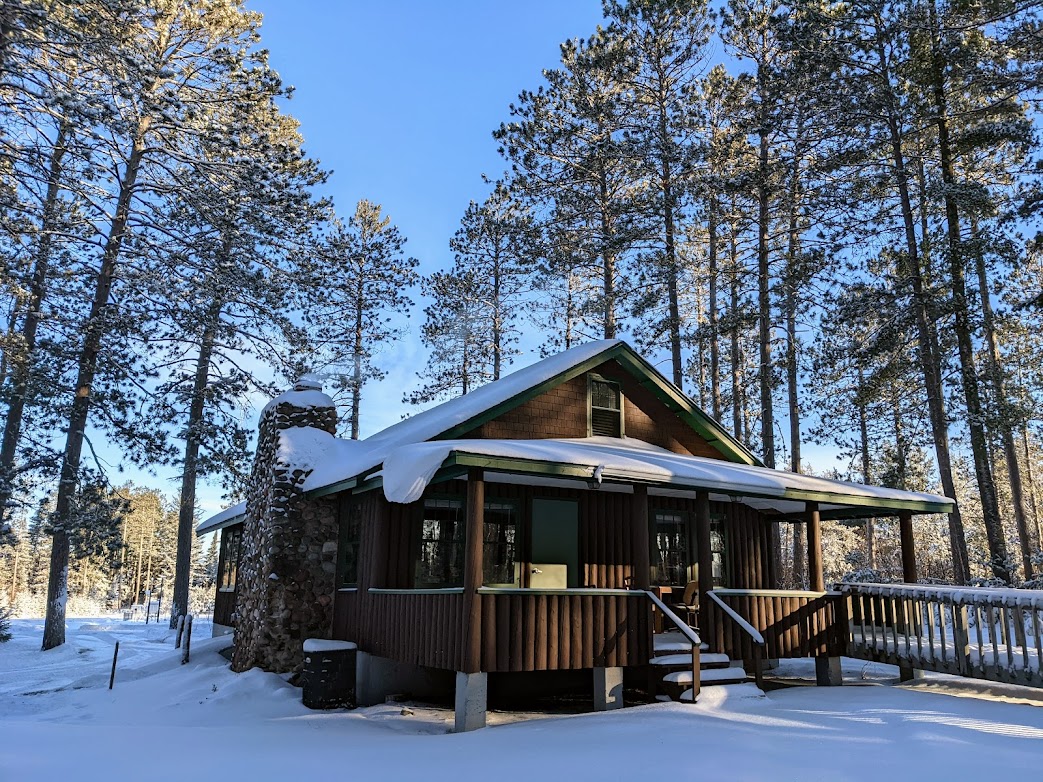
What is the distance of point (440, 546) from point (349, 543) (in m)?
1.90

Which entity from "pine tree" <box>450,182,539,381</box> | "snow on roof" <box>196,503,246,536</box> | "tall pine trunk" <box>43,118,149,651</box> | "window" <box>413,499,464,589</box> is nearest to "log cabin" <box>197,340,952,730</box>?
"window" <box>413,499,464,589</box>

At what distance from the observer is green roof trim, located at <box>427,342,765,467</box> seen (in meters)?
11.0

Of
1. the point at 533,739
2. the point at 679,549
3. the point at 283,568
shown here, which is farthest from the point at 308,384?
the point at 533,739

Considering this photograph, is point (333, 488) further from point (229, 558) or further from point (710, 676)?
point (229, 558)

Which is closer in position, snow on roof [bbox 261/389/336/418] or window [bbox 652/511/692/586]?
window [bbox 652/511/692/586]

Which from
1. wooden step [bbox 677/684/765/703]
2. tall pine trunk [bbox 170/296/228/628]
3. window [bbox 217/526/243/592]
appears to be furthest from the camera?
tall pine trunk [bbox 170/296/228/628]

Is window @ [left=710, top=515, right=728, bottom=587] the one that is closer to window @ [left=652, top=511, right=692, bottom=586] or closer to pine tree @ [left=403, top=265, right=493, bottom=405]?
window @ [left=652, top=511, right=692, bottom=586]

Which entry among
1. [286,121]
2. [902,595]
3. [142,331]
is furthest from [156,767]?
[286,121]

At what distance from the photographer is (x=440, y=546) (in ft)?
35.6

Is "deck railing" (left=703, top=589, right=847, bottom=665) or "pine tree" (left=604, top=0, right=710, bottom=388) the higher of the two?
"pine tree" (left=604, top=0, right=710, bottom=388)

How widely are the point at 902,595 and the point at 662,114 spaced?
1581cm

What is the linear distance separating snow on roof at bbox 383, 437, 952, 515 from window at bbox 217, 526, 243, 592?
971 centimetres

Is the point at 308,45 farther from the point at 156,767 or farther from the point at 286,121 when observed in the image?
the point at 156,767

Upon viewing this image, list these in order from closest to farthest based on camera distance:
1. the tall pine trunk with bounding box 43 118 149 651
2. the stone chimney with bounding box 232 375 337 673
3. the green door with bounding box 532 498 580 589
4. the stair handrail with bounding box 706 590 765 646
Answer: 1. the stair handrail with bounding box 706 590 765 646
2. the green door with bounding box 532 498 580 589
3. the stone chimney with bounding box 232 375 337 673
4. the tall pine trunk with bounding box 43 118 149 651
